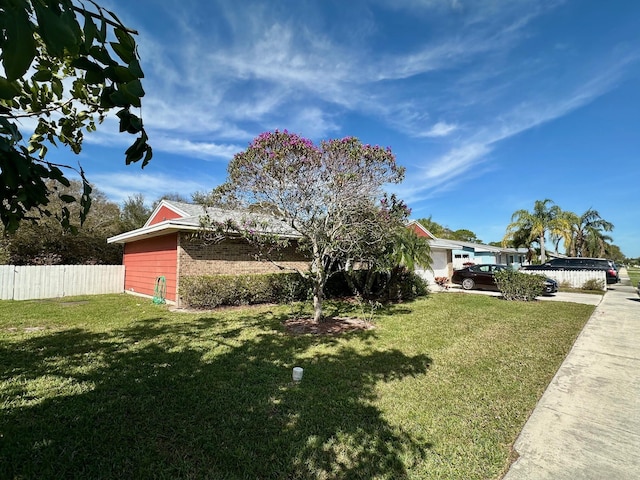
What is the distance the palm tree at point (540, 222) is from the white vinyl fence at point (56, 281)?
32373 millimetres

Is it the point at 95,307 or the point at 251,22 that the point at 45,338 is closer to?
the point at 95,307

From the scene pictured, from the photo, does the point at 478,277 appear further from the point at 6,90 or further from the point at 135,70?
the point at 6,90

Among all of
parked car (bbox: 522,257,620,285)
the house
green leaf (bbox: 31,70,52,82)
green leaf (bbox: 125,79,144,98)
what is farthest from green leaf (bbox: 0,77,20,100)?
parked car (bbox: 522,257,620,285)

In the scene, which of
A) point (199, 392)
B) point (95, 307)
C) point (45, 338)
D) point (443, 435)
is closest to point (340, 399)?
point (443, 435)

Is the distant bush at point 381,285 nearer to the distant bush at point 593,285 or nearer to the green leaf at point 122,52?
the distant bush at point 593,285

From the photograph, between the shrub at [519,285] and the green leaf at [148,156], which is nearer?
the green leaf at [148,156]

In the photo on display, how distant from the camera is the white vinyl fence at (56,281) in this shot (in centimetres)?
1305

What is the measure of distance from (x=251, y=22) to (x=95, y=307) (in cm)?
1026

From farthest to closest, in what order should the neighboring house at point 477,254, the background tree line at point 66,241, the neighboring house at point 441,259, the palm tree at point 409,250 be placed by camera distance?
the neighboring house at point 477,254, the neighboring house at point 441,259, the background tree line at point 66,241, the palm tree at point 409,250

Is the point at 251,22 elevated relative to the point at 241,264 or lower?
elevated

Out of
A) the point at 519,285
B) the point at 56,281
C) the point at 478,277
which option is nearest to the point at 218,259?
the point at 56,281

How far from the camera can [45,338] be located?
6805 millimetres

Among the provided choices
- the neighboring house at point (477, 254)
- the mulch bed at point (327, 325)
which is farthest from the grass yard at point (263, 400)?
the neighboring house at point (477, 254)

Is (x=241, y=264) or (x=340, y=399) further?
(x=241, y=264)
